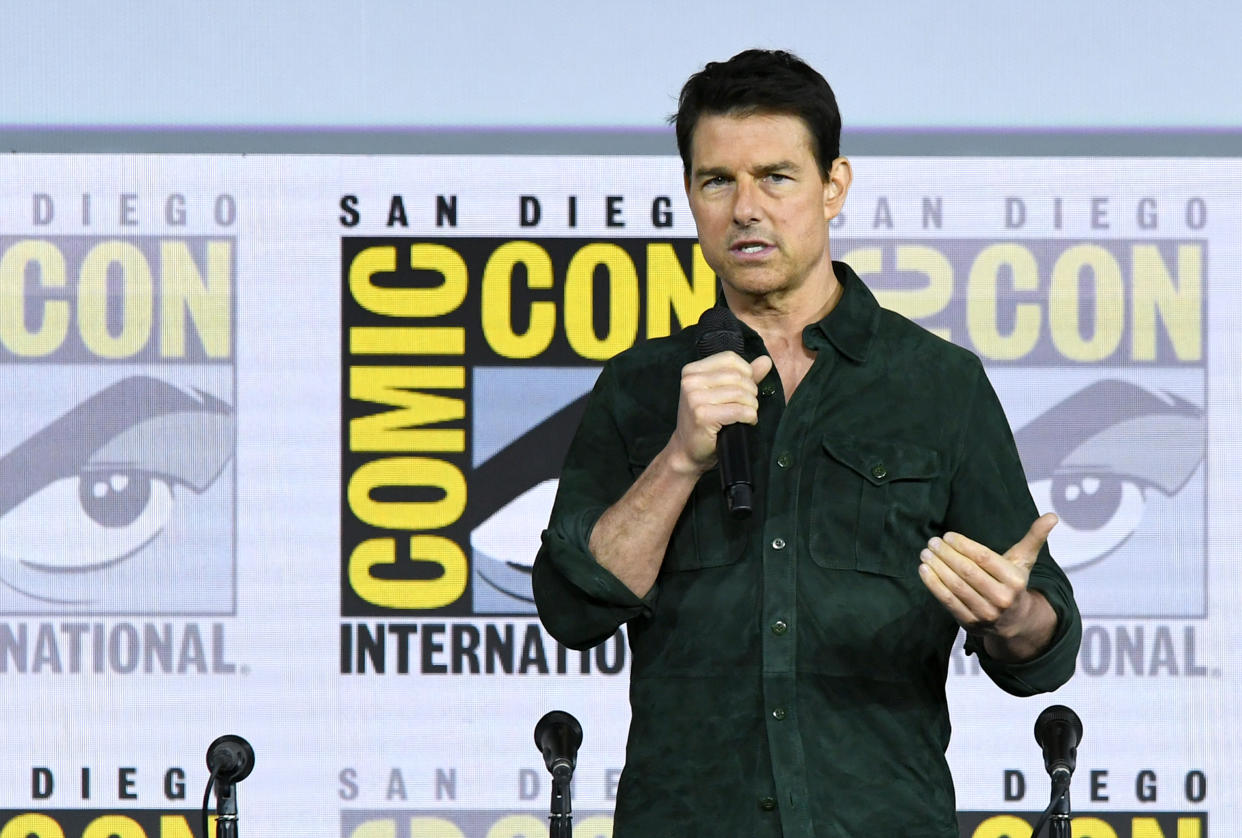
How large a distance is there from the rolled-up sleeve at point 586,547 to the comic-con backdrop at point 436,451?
1.43m

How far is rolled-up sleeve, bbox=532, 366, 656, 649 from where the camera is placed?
137 cm

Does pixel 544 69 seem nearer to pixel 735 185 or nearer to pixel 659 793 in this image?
pixel 735 185

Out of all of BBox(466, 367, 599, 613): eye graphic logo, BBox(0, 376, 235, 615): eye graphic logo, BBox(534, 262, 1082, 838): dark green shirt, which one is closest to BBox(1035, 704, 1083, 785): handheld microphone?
BBox(534, 262, 1082, 838): dark green shirt

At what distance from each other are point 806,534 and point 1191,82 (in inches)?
75.4

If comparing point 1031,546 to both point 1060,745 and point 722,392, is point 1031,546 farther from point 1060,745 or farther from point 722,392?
point 1060,745

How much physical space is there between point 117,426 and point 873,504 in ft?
6.40

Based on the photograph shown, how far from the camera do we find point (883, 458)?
1.41 meters

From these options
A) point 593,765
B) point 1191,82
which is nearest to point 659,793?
point 593,765

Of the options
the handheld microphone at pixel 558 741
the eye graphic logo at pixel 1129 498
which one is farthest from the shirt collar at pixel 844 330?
the eye graphic logo at pixel 1129 498

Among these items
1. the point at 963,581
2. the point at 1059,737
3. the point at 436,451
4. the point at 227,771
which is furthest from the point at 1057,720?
the point at 436,451

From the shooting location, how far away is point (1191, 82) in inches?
115

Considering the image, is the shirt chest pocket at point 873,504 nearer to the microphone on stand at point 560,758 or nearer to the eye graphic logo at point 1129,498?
the microphone on stand at point 560,758

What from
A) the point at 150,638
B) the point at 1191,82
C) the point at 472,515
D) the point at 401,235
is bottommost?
the point at 150,638

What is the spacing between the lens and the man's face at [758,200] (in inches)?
56.1
